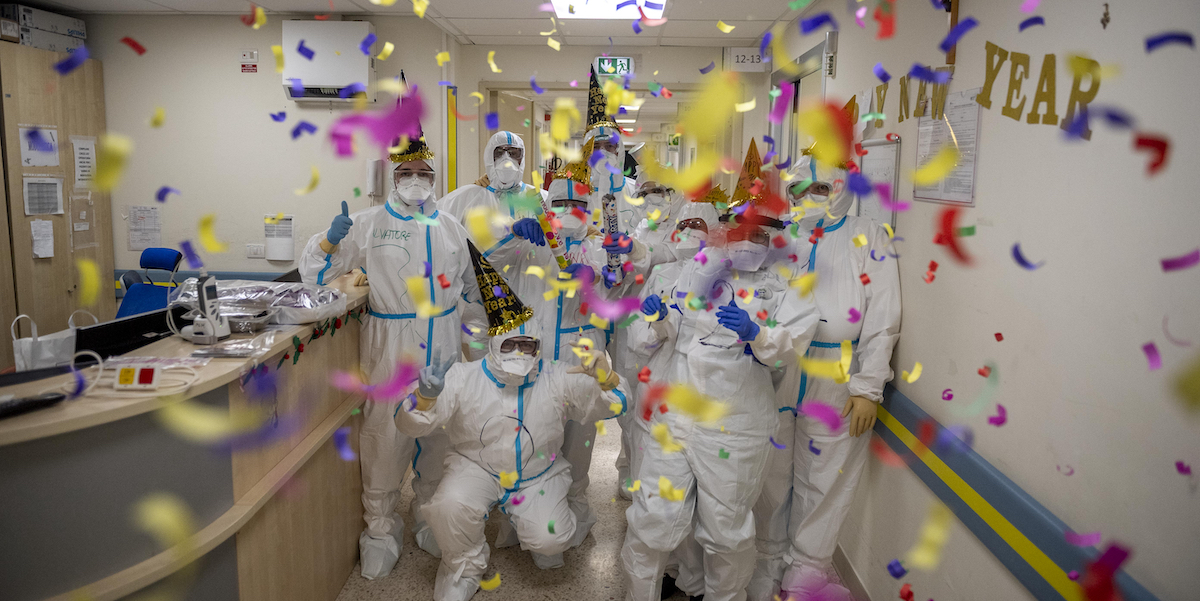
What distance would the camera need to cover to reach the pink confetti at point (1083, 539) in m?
1.46

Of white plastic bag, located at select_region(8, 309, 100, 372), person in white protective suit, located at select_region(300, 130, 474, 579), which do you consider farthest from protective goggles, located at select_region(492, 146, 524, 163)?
white plastic bag, located at select_region(8, 309, 100, 372)

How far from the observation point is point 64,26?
4406 millimetres

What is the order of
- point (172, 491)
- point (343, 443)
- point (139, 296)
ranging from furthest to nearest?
point (139, 296), point (343, 443), point (172, 491)

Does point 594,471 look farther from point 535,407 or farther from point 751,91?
point 751,91

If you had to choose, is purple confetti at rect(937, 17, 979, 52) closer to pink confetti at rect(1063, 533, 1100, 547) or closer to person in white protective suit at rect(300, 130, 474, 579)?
pink confetti at rect(1063, 533, 1100, 547)

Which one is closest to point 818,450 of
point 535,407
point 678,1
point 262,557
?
point 535,407

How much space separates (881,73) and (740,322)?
1.20 metres

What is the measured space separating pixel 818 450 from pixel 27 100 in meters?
4.80

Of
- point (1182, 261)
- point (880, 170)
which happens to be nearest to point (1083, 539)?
point (1182, 261)

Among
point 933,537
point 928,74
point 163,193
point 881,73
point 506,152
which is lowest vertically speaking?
point 933,537

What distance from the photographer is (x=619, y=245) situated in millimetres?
2846

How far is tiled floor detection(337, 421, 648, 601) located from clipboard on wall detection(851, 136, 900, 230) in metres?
1.81

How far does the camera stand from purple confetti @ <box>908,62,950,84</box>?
2.10 m

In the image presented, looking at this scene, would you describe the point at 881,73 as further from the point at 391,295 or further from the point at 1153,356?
the point at 391,295
